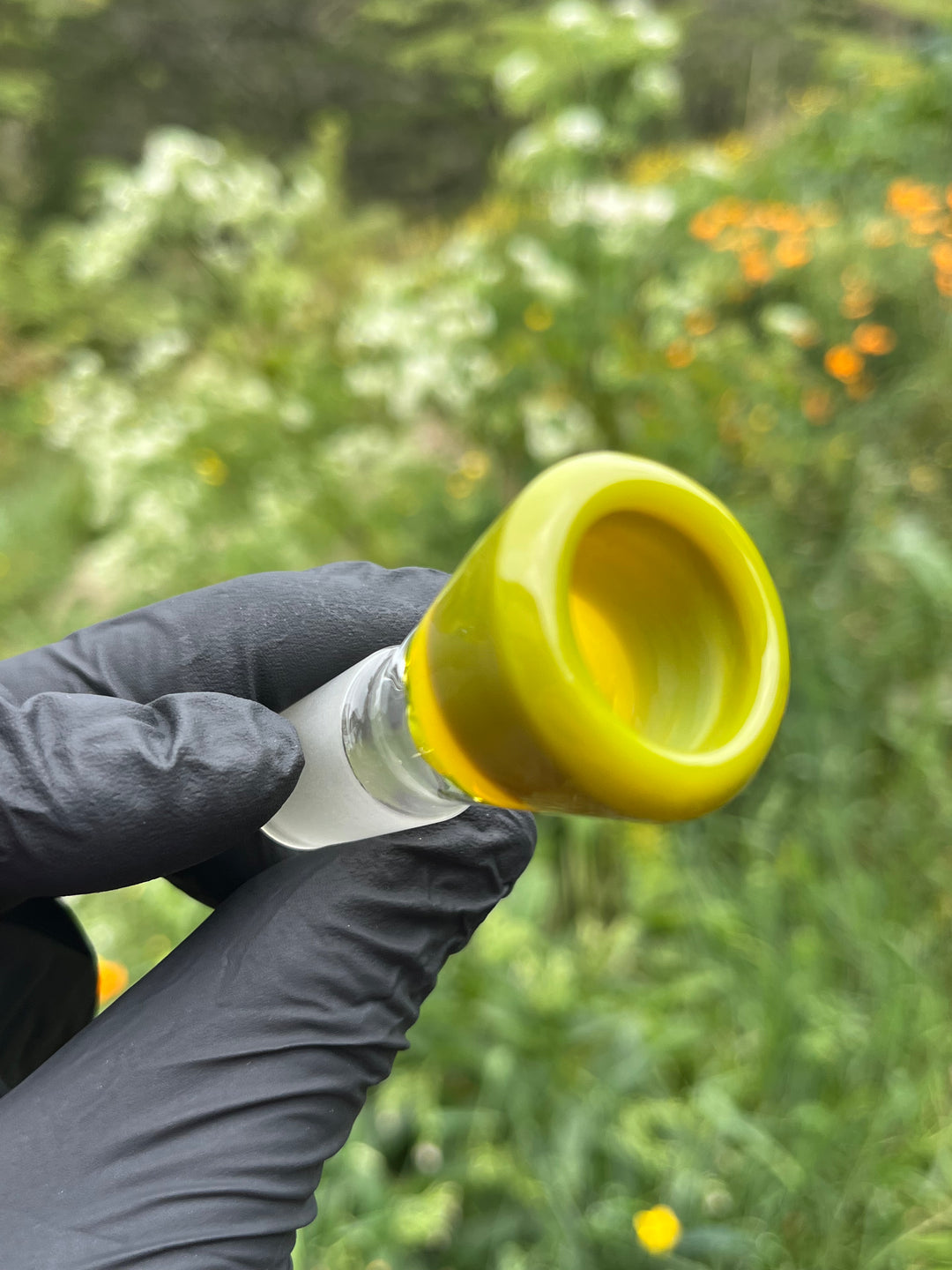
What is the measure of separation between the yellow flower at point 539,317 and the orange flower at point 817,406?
1.65 ft

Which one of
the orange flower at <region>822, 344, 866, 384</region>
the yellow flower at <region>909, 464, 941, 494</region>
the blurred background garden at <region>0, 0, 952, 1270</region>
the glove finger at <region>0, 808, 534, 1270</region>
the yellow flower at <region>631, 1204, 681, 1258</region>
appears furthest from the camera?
the yellow flower at <region>909, 464, 941, 494</region>

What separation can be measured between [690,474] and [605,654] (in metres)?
1.27

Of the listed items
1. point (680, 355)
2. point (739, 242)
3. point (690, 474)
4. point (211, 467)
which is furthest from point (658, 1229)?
point (739, 242)

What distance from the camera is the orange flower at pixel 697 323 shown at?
1.63m

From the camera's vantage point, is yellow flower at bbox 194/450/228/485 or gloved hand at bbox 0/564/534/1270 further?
yellow flower at bbox 194/450/228/485

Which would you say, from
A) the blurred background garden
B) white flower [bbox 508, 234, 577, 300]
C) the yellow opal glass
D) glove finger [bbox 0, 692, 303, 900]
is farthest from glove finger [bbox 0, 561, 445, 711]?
white flower [bbox 508, 234, 577, 300]

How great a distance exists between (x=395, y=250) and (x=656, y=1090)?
4166 mm

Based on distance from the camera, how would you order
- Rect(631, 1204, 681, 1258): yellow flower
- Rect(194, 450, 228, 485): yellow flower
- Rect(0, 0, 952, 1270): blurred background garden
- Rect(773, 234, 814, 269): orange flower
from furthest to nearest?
1. Rect(194, 450, 228, 485): yellow flower
2. Rect(773, 234, 814, 269): orange flower
3. Rect(0, 0, 952, 1270): blurred background garden
4. Rect(631, 1204, 681, 1258): yellow flower

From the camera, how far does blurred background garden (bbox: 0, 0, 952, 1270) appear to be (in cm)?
105

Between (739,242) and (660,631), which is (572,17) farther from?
(660,631)

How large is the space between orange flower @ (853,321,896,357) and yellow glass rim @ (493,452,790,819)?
1.32 m

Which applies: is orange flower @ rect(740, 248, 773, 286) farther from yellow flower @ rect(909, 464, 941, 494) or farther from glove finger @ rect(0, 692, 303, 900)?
glove finger @ rect(0, 692, 303, 900)

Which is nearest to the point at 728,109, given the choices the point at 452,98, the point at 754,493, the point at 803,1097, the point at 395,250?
the point at 452,98

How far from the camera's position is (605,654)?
44cm
